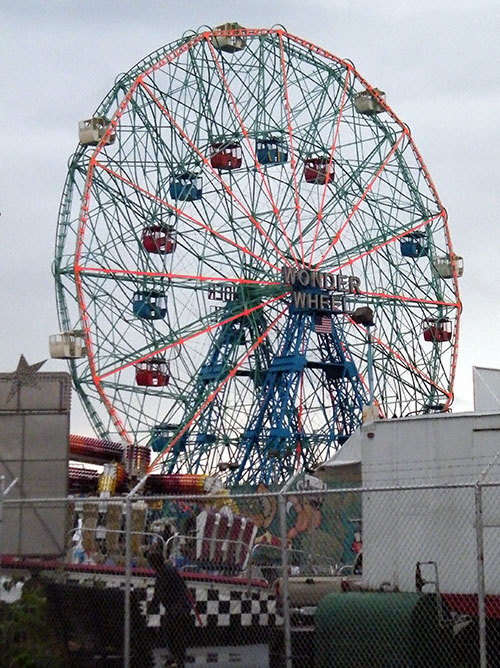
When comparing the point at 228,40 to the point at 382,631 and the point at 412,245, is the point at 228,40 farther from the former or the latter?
the point at 382,631

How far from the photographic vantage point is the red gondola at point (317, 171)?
4756cm

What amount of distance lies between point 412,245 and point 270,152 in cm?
756

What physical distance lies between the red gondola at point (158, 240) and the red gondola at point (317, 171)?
20.8 ft

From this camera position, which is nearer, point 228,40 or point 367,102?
point 228,40

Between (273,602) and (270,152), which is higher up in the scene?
(270,152)

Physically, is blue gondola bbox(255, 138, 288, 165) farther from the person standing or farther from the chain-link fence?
the person standing

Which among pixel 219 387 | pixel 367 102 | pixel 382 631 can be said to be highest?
pixel 367 102

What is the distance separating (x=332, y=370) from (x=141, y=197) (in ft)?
30.8

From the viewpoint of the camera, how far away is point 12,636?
41.0 ft

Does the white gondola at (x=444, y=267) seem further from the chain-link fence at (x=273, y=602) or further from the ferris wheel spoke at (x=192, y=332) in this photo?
the chain-link fence at (x=273, y=602)

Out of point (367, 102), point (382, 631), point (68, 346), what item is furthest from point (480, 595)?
point (367, 102)

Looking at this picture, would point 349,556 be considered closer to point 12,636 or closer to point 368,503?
point 368,503

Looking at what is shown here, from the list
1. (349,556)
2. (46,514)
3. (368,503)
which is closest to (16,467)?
(46,514)

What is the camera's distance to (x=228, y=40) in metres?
46.1
